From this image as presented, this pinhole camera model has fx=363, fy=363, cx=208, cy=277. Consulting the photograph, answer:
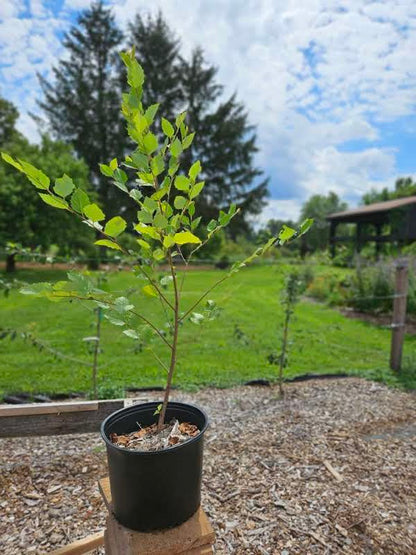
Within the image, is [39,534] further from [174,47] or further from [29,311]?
[174,47]

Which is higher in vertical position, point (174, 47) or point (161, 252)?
point (174, 47)

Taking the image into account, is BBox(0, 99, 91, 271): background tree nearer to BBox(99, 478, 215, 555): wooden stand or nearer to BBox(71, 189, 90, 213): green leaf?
BBox(99, 478, 215, 555): wooden stand

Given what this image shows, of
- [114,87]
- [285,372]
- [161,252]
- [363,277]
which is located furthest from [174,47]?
[161,252]

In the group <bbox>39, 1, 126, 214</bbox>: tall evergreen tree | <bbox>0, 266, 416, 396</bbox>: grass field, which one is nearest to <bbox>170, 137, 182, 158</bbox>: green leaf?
<bbox>0, 266, 416, 396</bbox>: grass field

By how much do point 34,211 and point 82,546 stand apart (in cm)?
1191

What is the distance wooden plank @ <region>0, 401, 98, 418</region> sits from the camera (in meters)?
1.78

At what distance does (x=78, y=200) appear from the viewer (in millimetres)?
882

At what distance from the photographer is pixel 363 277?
26.9ft

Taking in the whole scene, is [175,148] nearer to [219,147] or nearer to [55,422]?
[55,422]

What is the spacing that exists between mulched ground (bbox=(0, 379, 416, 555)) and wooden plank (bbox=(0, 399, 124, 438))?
0.38m

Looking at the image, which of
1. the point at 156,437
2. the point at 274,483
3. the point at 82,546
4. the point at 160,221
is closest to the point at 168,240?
→ the point at 160,221

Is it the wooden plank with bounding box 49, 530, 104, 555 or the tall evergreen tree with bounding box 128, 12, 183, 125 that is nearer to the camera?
the wooden plank with bounding box 49, 530, 104, 555

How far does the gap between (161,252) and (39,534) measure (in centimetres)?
153

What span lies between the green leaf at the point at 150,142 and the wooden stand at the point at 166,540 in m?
1.13
